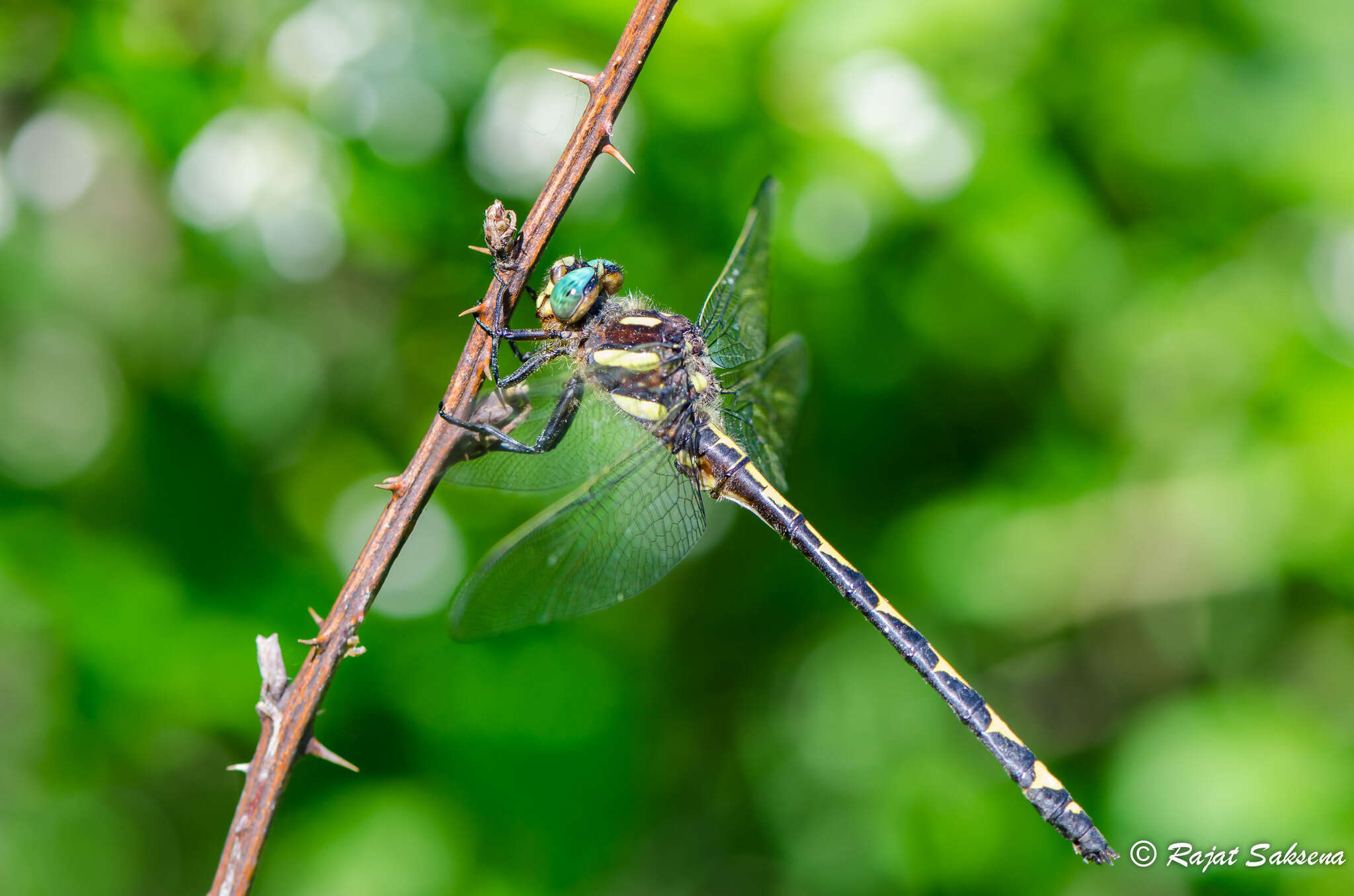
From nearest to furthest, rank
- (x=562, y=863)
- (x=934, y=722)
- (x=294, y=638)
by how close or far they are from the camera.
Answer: (x=294, y=638) → (x=562, y=863) → (x=934, y=722)

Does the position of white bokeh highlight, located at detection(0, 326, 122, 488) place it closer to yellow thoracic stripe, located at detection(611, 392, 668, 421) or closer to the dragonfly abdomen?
yellow thoracic stripe, located at detection(611, 392, 668, 421)

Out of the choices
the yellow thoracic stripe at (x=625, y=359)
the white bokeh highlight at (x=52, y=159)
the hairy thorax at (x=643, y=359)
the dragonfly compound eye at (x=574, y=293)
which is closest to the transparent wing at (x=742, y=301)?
the hairy thorax at (x=643, y=359)

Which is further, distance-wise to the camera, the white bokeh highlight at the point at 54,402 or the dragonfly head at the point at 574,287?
the white bokeh highlight at the point at 54,402

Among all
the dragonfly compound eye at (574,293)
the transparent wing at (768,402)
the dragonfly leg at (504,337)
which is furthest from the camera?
the transparent wing at (768,402)

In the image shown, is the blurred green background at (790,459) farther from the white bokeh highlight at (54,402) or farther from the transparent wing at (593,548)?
the transparent wing at (593,548)

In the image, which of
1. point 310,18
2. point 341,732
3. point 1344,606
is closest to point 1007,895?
point 1344,606

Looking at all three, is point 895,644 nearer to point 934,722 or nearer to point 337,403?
point 934,722

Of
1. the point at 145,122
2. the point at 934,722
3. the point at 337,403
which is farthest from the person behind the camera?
the point at 934,722
